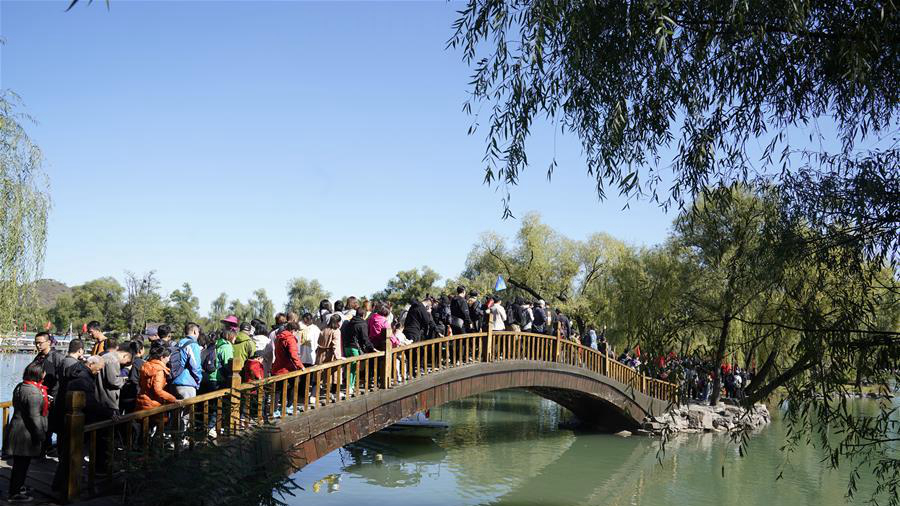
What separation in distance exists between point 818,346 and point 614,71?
2.66 metres

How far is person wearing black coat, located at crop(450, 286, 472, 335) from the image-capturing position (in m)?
14.2

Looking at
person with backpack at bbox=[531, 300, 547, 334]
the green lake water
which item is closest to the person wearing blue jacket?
the green lake water

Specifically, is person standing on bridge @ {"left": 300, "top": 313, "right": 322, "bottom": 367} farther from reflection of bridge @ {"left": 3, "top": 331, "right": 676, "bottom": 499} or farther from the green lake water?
the green lake water

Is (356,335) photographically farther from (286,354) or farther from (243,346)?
(243,346)

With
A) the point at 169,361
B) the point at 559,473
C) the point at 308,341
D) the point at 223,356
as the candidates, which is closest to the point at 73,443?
the point at 169,361

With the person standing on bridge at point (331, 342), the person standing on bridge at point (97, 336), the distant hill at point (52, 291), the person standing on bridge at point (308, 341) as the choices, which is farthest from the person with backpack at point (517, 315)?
the distant hill at point (52, 291)

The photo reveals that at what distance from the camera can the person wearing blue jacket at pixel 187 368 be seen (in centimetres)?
870

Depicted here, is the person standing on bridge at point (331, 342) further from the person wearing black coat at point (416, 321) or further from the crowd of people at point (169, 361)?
the person wearing black coat at point (416, 321)

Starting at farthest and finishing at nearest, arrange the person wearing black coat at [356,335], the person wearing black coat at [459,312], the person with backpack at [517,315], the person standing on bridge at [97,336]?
the person with backpack at [517,315], the person wearing black coat at [459,312], the person wearing black coat at [356,335], the person standing on bridge at [97,336]

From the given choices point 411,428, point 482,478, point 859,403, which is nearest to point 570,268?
point 859,403

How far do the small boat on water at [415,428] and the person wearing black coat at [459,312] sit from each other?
5.95m

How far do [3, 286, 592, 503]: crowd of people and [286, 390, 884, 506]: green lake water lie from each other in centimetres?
351

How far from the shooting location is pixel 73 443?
6.54m

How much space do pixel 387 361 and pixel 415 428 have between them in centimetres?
929
